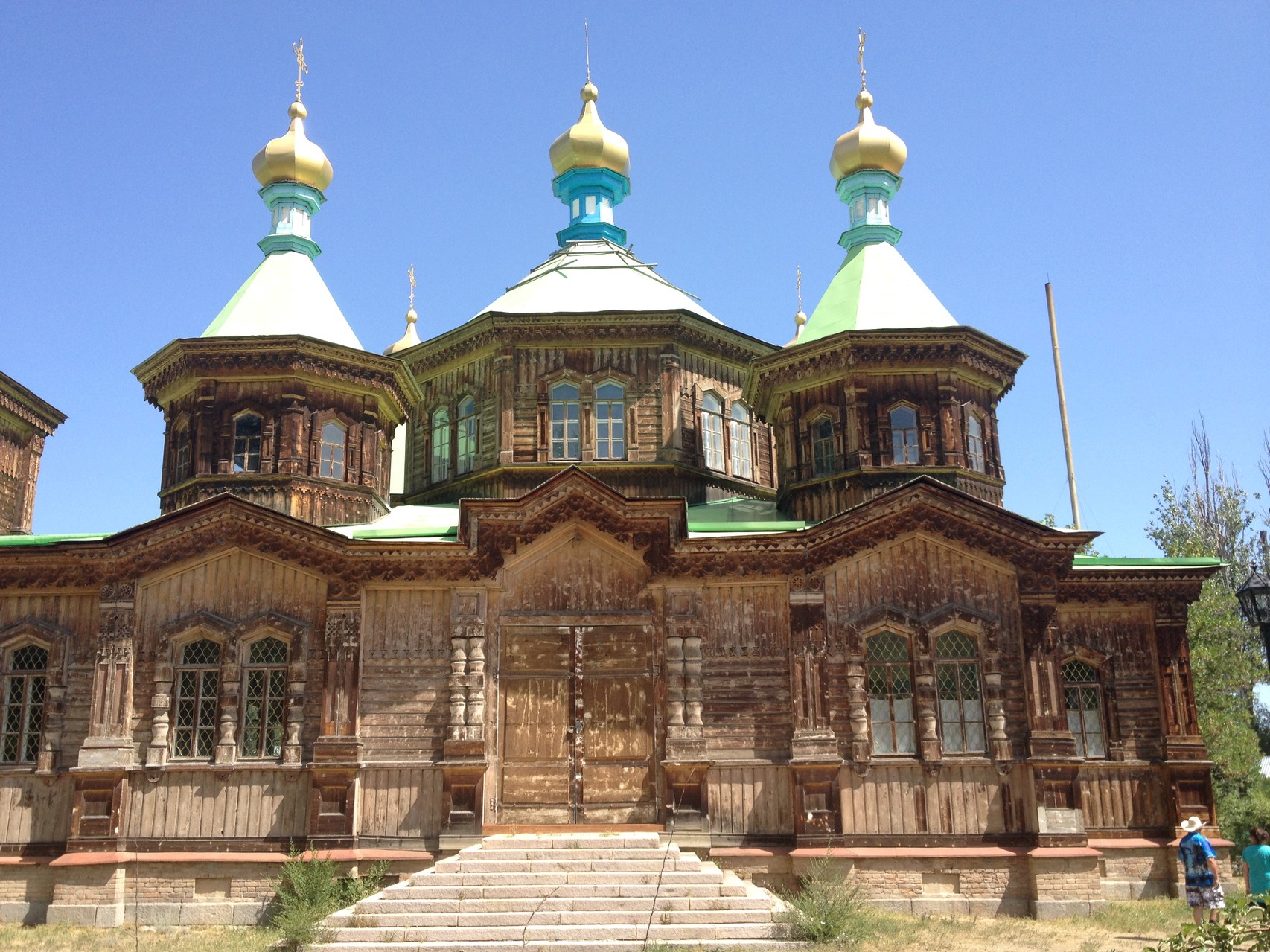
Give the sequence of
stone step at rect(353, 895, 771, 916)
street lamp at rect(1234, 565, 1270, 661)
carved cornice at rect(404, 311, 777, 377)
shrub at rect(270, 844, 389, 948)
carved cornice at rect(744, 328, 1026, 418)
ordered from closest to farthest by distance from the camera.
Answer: street lamp at rect(1234, 565, 1270, 661) → stone step at rect(353, 895, 771, 916) → shrub at rect(270, 844, 389, 948) → carved cornice at rect(744, 328, 1026, 418) → carved cornice at rect(404, 311, 777, 377)

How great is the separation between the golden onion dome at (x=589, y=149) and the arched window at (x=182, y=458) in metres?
10.0

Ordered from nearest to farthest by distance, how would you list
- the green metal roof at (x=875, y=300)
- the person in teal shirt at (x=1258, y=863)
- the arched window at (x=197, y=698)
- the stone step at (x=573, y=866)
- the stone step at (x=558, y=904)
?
Answer: the person in teal shirt at (x=1258, y=863) < the stone step at (x=558, y=904) < the stone step at (x=573, y=866) < the arched window at (x=197, y=698) < the green metal roof at (x=875, y=300)

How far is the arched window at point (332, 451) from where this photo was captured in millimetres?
18438

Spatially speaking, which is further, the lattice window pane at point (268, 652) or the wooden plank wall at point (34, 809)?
the lattice window pane at point (268, 652)

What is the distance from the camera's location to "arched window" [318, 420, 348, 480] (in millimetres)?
18438

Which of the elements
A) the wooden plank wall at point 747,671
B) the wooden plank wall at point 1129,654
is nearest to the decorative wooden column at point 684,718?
the wooden plank wall at point 747,671

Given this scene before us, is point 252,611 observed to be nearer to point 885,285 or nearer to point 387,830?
point 387,830

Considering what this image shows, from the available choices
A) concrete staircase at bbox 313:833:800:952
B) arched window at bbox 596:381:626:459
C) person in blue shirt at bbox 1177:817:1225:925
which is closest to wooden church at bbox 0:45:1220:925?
concrete staircase at bbox 313:833:800:952

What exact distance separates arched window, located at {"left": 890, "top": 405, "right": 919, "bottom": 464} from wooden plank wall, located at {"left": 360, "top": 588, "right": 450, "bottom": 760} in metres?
7.11

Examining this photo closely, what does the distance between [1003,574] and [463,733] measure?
24.5 ft

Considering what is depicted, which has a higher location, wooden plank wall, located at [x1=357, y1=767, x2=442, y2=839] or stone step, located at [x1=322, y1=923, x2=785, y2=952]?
wooden plank wall, located at [x1=357, y1=767, x2=442, y2=839]

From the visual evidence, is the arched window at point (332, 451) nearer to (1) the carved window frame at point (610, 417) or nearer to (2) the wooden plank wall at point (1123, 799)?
(1) the carved window frame at point (610, 417)

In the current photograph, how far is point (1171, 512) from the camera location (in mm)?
34000

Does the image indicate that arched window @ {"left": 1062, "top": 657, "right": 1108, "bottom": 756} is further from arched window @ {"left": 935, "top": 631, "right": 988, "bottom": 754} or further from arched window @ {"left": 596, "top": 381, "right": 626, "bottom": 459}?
arched window @ {"left": 596, "top": 381, "right": 626, "bottom": 459}
